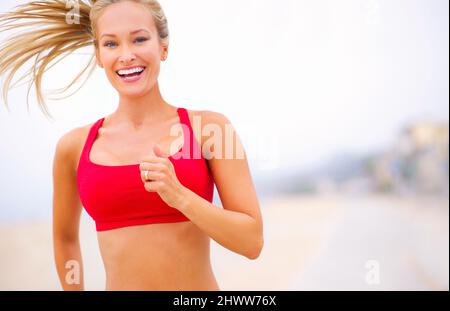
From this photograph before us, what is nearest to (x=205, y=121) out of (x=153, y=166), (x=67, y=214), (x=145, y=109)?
(x=145, y=109)

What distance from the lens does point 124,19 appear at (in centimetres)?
130

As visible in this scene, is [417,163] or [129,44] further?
[417,163]

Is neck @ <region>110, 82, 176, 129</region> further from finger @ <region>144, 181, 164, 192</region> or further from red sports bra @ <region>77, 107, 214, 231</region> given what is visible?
finger @ <region>144, 181, 164, 192</region>

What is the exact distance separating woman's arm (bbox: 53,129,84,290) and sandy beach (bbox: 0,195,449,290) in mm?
1578

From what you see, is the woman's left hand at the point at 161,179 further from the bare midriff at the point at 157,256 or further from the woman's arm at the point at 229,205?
the bare midriff at the point at 157,256

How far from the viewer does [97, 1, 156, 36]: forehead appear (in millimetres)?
1290

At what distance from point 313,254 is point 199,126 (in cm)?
307

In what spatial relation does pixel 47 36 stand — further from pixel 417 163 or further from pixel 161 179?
pixel 417 163

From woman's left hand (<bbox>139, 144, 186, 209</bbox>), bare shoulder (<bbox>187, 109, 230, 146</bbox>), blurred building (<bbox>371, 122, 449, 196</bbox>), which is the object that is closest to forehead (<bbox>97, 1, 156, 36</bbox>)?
bare shoulder (<bbox>187, 109, 230, 146</bbox>)

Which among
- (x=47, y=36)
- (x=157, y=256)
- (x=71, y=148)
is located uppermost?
(x=47, y=36)

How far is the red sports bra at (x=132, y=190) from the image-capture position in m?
1.26

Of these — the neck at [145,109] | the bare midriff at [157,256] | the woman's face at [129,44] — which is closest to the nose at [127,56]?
the woman's face at [129,44]

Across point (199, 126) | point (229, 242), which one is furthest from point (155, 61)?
point (229, 242)

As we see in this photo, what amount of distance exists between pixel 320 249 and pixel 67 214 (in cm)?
307
